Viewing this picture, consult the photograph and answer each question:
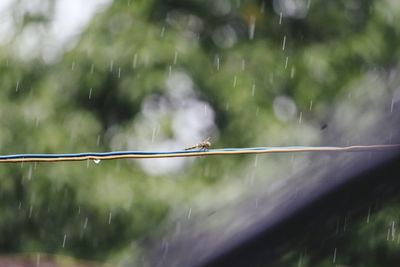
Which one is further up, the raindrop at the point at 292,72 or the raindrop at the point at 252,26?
the raindrop at the point at 252,26

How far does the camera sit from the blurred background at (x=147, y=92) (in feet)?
17.1

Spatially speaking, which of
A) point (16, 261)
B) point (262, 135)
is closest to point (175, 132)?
point (262, 135)

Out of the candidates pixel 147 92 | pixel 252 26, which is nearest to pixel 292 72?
pixel 252 26

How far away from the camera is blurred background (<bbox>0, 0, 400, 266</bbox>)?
521 centimetres

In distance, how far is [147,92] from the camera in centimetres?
550

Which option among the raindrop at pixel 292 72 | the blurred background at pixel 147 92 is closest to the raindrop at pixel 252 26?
the blurred background at pixel 147 92

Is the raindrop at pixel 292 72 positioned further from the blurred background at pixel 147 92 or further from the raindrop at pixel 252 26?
the raindrop at pixel 252 26

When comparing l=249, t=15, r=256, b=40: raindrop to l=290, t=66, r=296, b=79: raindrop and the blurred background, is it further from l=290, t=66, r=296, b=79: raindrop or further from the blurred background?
l=290, t=66, r=296, b=79: raindrop

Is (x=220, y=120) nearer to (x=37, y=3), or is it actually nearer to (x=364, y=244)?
(x=37, y=3)

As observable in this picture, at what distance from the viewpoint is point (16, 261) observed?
10.4 feet

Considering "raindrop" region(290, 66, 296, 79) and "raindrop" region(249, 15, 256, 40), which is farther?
"raindrop" region(249, 15, 256, 40)

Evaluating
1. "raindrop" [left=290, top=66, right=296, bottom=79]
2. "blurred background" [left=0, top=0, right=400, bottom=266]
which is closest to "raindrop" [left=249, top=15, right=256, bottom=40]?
"blurred background" [left=0, top=0, right=400, bottom=266]

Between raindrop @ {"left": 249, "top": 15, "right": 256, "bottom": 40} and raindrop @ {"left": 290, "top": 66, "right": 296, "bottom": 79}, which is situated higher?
raindrop @ {"left": 249, "top": 15, "right": 256, "bottom": 40}

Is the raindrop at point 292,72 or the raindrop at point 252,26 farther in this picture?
the raindrop at point 252,26
